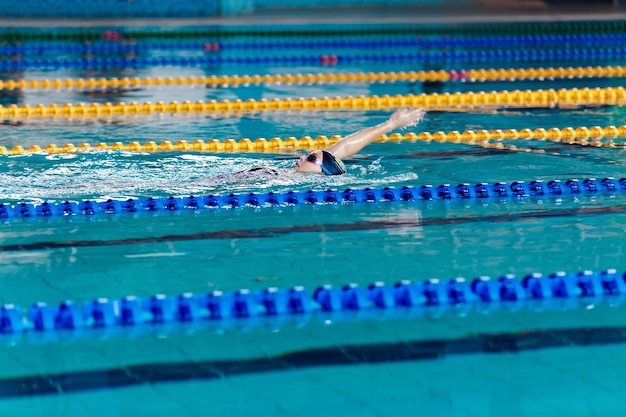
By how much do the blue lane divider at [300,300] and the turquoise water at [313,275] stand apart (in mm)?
51

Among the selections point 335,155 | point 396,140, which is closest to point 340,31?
point 396,140

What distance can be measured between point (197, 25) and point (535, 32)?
5.28 metres

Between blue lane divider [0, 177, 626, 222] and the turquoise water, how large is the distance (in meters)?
0.08

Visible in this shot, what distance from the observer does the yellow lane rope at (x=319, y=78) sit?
10.5 meters

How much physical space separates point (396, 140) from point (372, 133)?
1.14 metres

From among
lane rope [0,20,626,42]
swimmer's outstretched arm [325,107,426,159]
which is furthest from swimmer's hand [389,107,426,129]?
lane rope [0,20,626,42]

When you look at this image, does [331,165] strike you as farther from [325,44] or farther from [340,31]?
[340,31]

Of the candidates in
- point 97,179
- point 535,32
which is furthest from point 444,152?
point 535,32

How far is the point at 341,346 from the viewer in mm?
3504

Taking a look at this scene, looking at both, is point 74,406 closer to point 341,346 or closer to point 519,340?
point 341,346

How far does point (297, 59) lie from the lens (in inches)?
484

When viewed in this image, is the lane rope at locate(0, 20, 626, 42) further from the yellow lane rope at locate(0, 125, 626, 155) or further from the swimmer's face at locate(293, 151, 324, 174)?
the swimmer's face at locate(293, 151, 324, 174)

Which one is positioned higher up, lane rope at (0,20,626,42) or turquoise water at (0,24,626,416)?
lane rope at (0,20,626,42)

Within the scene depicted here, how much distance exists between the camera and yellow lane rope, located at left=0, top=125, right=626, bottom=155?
22.8ft
